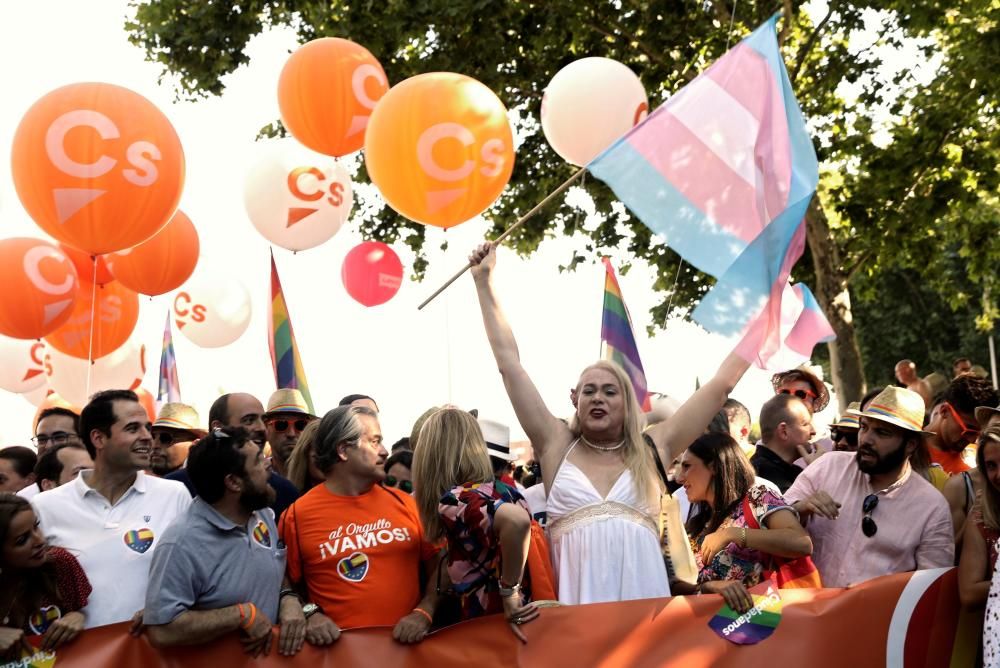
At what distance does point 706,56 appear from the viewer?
15.1 metres

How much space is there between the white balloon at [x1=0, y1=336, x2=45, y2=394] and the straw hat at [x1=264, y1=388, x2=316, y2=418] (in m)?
8.04

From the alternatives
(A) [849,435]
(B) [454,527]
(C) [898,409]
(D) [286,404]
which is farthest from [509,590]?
(D) [286,404]

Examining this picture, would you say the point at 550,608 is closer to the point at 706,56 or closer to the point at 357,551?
the point at 357,551

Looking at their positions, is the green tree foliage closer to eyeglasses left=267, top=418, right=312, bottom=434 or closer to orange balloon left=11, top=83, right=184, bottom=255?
orange balloon left=11, top=83, right=184, bottom=255

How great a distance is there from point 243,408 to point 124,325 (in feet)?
18.9

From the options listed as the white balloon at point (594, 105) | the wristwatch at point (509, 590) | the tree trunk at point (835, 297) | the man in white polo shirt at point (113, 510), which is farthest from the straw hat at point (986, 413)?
the tree trunk at point (835, 297)

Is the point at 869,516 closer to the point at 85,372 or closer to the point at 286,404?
the point at 286,404

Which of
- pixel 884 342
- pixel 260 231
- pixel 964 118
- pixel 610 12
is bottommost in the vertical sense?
pixel 884 342

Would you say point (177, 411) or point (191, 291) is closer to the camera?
point (177, 411)

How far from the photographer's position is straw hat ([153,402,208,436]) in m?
6.94

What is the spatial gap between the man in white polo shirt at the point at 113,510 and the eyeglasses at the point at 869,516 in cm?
275

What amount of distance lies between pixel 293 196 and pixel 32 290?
2319 mm

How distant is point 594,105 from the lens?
30.2ft

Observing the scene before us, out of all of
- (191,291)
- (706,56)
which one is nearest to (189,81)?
(191,291)
